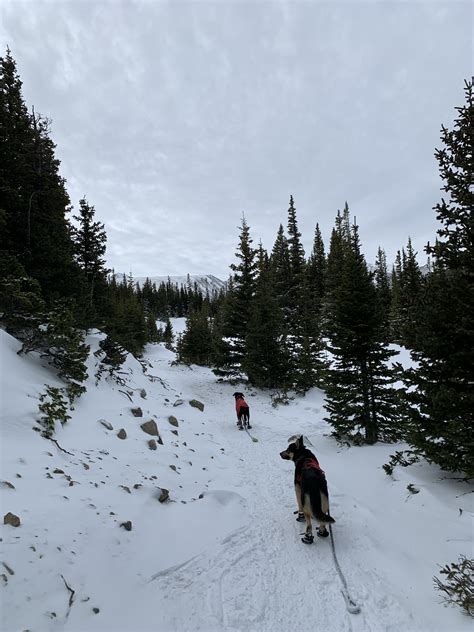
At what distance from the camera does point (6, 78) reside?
1322cm

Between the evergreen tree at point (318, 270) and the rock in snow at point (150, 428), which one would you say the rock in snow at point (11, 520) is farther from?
the evergreen tree at point (318, 270)

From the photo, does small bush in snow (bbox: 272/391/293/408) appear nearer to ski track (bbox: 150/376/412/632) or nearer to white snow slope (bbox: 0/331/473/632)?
white snow slope (bbox: 0/331/473/632)

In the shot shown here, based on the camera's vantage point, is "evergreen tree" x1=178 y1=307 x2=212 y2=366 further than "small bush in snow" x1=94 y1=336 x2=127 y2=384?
Yes

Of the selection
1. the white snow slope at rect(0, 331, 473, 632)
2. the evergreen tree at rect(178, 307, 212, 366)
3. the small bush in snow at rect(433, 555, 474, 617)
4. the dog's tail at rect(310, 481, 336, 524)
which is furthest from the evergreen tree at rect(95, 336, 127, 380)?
the evergreen tree at rect(178, 307, 212, 366)

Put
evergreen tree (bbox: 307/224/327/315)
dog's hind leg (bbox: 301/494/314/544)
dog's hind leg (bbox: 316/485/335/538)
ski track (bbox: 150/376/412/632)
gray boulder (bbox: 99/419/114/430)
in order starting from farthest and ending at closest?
evergreen tree (bbox: 307/224/327/315) < gray boulder (bbox: 99/419/114/430) < dog's hind leg (bbox: 301/494/314/544) < dog's hind leg (bbox: 316/485/335/538) < ski track (bbox: 150/376/412/632)

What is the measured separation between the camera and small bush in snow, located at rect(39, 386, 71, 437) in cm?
695

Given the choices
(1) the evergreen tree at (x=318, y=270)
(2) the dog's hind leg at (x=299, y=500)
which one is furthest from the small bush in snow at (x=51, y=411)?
(1) the evergreen tree at (x=318, y=270)

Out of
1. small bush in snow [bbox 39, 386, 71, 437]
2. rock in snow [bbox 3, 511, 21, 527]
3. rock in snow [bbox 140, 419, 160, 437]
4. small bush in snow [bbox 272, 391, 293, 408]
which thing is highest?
small bush in snow [bbox 39, 386, 71, 437]

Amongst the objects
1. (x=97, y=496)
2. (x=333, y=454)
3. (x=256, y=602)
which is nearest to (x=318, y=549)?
(x=256, y=602)

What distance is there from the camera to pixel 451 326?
653 centimetres

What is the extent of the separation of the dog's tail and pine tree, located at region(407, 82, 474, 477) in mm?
2565

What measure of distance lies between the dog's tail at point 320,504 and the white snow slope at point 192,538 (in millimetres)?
545

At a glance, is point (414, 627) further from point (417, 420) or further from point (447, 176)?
point (447, 176)

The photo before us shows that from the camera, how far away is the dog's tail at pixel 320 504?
212 inches
